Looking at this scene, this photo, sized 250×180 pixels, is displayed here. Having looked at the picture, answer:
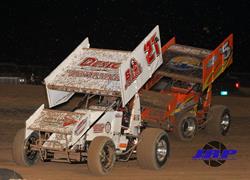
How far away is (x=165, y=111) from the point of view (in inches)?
A: 556

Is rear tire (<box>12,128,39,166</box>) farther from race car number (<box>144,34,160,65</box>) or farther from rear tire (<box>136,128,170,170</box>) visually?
race car number (<box>144,34,160,65</box>)

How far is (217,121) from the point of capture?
1503 centimetres

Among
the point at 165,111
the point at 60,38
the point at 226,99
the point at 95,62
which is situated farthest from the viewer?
the point at 60,38

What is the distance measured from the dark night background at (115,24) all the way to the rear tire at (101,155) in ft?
85.8

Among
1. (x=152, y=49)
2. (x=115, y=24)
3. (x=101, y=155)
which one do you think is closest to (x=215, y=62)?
(x=152, y=49)

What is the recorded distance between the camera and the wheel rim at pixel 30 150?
A: 10.3 metres

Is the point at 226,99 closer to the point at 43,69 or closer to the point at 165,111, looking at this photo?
the point at 165,111

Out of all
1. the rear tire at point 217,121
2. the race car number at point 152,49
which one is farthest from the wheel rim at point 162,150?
the rear tire at point 217,121

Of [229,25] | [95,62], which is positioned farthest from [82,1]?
[95,62]

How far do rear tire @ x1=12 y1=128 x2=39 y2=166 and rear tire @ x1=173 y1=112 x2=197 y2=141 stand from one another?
4539 mm

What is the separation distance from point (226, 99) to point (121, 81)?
1167cm

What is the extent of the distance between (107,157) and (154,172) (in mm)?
1012

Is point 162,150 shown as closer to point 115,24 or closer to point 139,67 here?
point 139,67

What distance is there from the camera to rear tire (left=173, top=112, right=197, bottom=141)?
1404 cm
